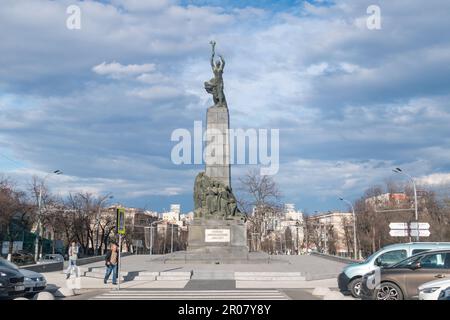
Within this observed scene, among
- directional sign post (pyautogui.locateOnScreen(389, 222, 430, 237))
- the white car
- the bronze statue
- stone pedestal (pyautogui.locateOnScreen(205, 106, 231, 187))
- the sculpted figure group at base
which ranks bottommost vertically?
the white car

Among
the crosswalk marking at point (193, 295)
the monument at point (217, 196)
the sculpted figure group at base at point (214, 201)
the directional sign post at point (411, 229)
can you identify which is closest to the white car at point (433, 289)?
the crosswalk marking at point (193, 295)

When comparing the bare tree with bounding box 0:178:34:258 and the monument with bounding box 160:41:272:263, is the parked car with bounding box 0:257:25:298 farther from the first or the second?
the bare tree with bounding box 0:178:34:258

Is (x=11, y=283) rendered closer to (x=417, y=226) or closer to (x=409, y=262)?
(x=409, y=262)

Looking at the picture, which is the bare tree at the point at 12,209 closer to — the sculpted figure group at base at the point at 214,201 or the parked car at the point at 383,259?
the sculpted figure group at base at the point at 214,201

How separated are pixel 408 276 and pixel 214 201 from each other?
2050 cm

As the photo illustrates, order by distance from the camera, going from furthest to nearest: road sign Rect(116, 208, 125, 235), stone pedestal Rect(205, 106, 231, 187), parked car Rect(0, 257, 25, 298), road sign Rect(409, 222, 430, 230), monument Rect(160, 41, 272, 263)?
stone pedestal Rect(205, 106, 231, 187)
monument Rect(160, 41, 272, 263)
road sign Rect(409, 222, 430, 230)
road sign Rect(116, 208, 125, 235)
parked car Rect(0, 257, 25, 298)

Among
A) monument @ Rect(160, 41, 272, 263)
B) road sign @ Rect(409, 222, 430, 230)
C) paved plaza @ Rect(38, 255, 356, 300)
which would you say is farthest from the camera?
monument @ Rect(160, 41, 272, 263)

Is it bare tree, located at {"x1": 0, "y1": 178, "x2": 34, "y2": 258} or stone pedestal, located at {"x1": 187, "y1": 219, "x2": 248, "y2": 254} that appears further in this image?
bare tree, located at {"x1": 0, "y1": 178, "x2": 34, "y2": 258}

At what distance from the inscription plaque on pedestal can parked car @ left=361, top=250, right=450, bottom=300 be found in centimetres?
1837

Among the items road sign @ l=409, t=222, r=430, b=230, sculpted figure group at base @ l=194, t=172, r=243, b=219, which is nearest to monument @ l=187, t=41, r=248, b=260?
sculpted figure group at base @ l=194, t=172, r=243, b=219

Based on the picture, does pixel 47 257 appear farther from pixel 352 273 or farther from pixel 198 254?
pixel 352 273

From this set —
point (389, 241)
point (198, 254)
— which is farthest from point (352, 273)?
point (389, 241)

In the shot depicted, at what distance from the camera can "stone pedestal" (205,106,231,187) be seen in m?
34.2

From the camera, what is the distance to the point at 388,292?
1253 cm
